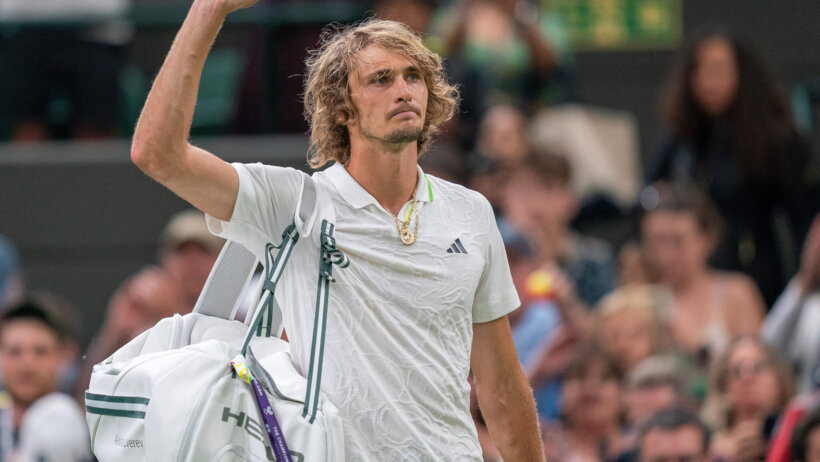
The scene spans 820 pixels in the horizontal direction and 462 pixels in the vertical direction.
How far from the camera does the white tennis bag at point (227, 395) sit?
340 cm

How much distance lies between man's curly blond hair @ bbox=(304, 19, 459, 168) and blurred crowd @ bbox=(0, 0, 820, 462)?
242 cm

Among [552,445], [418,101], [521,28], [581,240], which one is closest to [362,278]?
[418,101]

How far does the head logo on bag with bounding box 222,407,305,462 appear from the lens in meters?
3.43

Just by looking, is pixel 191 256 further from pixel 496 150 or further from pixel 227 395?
pixel 227 395

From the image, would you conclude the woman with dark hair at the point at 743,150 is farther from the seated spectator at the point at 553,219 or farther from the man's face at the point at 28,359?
the man's face at the point at 28,359

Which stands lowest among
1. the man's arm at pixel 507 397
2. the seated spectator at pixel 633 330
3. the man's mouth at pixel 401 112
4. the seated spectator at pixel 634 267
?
the seated spectator at pixel 633 330

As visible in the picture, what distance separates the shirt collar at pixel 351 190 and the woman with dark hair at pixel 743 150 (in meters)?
4.27

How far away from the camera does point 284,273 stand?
3.65 m

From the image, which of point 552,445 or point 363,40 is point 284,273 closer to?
point 363,40

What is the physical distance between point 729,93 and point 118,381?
505cm

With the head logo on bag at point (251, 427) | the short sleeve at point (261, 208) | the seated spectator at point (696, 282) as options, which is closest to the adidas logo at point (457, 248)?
the short sleeve at point (261, 208)

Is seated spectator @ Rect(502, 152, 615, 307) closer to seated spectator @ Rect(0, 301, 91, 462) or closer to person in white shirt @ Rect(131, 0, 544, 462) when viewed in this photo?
seated spectator @ Rect(0, 301, 91, 462)

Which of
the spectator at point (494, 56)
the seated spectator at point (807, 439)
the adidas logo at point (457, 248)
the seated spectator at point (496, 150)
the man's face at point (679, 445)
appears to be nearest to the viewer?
the adidas logo at point (457, 248)

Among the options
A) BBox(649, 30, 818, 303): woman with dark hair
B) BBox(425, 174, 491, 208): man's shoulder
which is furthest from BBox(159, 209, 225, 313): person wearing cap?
BBox(425, 174, 491, 208): man's shoulder
